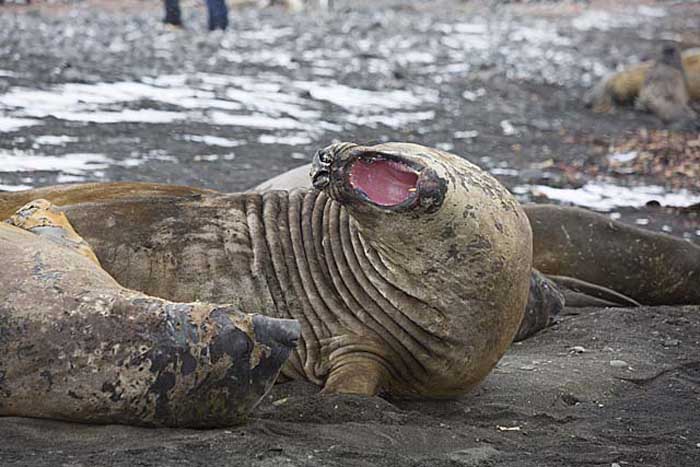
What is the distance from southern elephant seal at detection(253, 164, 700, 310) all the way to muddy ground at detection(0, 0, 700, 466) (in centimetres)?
28

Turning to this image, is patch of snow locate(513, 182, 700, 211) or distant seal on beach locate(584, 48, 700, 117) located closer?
patch of snow locate(513, 182, 700, 211)

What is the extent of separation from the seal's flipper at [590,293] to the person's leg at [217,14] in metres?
14.1

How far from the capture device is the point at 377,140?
525cm

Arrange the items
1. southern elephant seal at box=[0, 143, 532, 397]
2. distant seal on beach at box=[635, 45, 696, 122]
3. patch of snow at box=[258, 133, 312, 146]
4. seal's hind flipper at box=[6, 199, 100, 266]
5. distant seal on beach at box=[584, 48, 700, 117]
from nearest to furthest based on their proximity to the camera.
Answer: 1. seal's hind flipper at box=[6, 199, 100, 266]
2. southern elephant seal at box=[0, 143, 532, 397]
3. patch of snow at box=[258, 133, 312, 146]
4. distant seal on beach at box=[635, 45, 696, 122]
5. distant seal on beach at box=[584, 48, 700, 117]

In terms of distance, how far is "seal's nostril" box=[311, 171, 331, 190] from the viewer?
439 centimetres

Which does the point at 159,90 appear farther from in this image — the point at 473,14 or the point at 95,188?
the point at 473,14

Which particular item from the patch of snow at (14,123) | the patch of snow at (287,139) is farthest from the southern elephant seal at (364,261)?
the patch of snow at (287,139)

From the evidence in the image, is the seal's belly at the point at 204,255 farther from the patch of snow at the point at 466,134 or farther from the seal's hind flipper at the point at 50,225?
the patch of snow at the point at 466,134

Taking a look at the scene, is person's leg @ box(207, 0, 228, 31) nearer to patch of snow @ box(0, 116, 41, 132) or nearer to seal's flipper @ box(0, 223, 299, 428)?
patch of snow @ box(0, 116, 41, 132)

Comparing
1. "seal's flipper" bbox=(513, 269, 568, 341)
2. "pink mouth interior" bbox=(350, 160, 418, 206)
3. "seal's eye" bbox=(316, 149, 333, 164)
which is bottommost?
"seal's flipper" bbox=(513, 269, 568, 341)

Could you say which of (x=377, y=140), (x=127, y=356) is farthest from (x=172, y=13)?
(x=127, y=356)

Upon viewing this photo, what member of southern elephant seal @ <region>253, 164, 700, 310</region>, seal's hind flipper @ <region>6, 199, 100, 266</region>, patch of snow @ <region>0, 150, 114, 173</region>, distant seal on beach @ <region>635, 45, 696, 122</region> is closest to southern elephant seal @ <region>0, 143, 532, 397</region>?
seal's hind flipper @ <region>6, 199, 100, 266</region>

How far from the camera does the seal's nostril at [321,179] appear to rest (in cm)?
439

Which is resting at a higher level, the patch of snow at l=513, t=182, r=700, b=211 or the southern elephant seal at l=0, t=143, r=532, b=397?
the southern elephant seal at l=0, t=143, r=532, b=397
